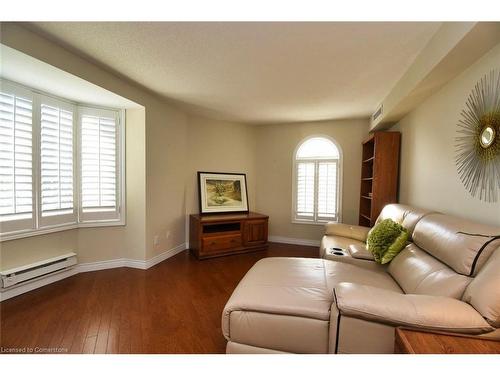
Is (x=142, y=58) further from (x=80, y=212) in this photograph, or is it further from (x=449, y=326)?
(x=449, y=326)

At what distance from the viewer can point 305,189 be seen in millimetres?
4266

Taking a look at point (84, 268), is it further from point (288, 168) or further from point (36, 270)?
point (288, 168)

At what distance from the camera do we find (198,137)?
3955mm

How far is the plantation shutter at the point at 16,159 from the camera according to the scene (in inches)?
82.1

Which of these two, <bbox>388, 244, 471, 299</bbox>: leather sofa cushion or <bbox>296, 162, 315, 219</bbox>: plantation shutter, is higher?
<bbox>296, 162, 315, 219</bbox>: plantation shutter

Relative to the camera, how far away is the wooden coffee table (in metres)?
0.87

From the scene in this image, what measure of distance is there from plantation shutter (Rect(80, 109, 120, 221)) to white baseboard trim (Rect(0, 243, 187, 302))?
0.61 m

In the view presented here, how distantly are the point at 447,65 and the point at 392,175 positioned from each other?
1.64 metres

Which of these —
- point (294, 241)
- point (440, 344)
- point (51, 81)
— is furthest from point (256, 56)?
point (294, 241)

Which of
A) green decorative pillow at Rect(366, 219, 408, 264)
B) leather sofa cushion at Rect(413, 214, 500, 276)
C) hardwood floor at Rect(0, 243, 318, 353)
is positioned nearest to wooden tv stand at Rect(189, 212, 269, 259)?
hardwood floor at Rect(0, 243, 318, 353)

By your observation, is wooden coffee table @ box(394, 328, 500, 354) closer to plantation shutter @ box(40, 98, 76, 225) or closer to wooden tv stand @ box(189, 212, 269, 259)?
wooden tv stand @ box(189, 212, 269, 259)

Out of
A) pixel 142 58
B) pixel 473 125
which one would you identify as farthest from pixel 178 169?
pixel 473 125

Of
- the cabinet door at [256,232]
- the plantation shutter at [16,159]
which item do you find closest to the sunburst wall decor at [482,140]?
the cabinet door at [256,232]

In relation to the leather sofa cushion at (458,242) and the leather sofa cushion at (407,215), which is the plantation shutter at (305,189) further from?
the leather sofa cushion at (458,242)
